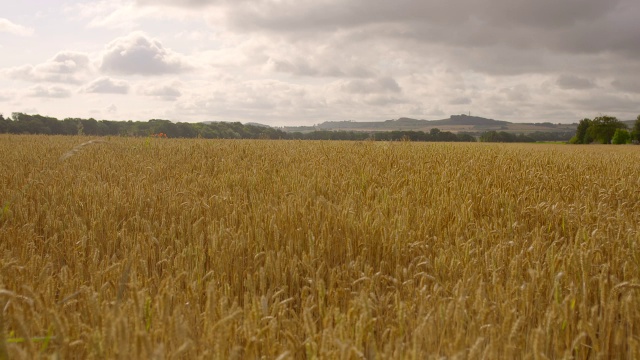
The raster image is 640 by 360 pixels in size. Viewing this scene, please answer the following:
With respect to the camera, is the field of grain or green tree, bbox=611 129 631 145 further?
green tree, bbox=611 129 631 145

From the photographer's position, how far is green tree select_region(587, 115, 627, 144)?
86062 mm

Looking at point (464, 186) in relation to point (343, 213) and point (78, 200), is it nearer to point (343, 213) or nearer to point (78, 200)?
point (343, 213)

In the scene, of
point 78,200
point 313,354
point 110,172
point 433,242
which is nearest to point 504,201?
point 433,242

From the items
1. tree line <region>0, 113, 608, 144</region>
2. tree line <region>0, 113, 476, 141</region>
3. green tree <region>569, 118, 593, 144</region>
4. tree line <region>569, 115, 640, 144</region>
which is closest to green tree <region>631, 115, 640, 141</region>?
tree line <region>569, 115, 640, 144</region>

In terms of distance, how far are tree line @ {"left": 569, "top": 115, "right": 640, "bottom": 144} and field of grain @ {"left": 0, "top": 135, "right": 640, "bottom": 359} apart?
295ft

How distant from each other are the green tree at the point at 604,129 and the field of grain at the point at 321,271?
92243 millimetres

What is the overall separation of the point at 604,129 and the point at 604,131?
0.35m

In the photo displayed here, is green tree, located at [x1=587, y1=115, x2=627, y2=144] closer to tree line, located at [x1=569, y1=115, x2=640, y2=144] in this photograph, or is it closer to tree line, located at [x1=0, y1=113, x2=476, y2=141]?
tree line, located at [x1=569, y1=115, x2=640, y2=144]

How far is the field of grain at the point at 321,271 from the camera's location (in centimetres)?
169

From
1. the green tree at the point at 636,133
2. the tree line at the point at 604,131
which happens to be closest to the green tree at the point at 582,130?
the tree line at the point at 604,131

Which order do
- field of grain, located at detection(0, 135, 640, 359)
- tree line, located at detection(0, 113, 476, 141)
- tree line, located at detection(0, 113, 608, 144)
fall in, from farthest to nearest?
1. tree line, located at detection(0, 113, 476, 141)
2. tree line, located at detection(0, 113, 608, 144)
3. field of grain, located at detection(0, 135, 640, 359)

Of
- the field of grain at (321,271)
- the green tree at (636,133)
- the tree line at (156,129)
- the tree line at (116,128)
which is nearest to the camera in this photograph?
the field of grain at (321,271)

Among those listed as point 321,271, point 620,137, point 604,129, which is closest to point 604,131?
point 604,129

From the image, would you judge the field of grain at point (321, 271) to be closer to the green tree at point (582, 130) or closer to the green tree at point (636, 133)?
the green tree at point (636, 133)
